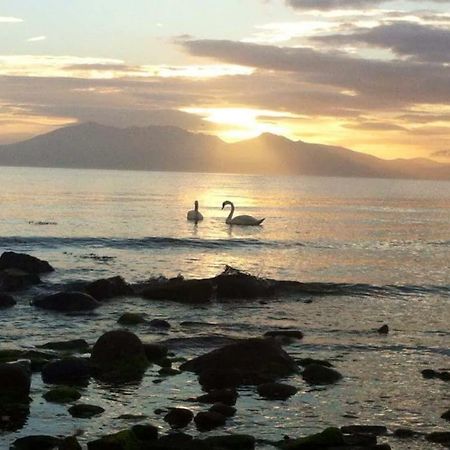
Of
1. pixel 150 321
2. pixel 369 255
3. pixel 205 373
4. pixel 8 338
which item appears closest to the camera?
pixel 205 373

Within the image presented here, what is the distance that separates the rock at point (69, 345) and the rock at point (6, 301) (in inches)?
255

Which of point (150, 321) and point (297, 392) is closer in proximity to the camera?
point (297, 392)

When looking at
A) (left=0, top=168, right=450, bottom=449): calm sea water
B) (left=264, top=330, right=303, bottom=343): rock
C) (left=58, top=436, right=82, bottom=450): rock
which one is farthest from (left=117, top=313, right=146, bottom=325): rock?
(left=58, top=436, right=82, bottom=450): rock

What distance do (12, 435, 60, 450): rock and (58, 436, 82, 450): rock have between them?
0.94 ft

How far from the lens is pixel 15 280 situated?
31.6 m

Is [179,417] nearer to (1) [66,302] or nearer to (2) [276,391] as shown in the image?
(2) [276,391]

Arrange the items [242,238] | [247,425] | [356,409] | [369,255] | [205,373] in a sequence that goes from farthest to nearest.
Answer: [242,238] → [369,255] → [205,373] → [356,409] → [247,425]

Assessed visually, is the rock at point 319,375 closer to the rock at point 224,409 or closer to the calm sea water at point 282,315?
the calm sea water at point 282,315

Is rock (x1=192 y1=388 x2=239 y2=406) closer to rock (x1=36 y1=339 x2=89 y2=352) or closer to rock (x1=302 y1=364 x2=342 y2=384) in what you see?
rock (x1=302 y1=364 x2=342 y2=384)

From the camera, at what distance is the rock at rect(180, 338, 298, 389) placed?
18.1 meters

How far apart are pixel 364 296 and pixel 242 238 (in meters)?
29.0

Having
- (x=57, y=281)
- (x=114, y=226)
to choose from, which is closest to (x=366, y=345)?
(x=57, y=281)

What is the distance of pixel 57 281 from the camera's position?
35.2m

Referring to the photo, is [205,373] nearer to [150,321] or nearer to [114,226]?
[150,321]
